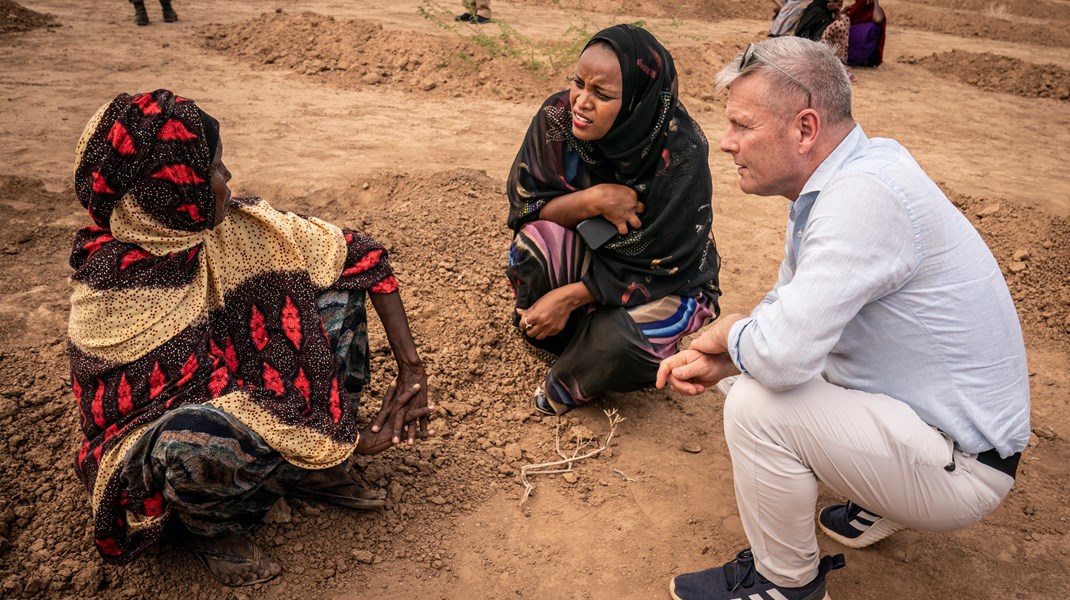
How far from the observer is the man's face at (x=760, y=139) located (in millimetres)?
1920

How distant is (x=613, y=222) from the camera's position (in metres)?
2.87

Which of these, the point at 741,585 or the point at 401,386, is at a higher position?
the point at 401,386

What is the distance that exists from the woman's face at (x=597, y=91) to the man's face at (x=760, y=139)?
746 mm

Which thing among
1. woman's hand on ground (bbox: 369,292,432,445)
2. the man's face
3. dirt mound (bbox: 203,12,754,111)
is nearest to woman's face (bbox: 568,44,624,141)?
the man's face

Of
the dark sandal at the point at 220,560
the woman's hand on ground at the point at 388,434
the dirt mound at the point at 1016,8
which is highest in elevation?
the dirt mound at the point at 1016,8

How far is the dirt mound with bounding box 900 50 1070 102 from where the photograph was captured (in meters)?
8.25

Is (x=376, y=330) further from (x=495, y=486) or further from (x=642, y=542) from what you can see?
(x=642, y=542)

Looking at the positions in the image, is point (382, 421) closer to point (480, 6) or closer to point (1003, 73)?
point (480, 6)

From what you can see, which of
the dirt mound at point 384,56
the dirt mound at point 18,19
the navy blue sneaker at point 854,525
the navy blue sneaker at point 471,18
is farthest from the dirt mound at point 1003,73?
the dirt mound at point 18,19

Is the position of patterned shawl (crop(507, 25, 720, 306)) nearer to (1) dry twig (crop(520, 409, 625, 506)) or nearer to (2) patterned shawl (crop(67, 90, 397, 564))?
(1) dry twig (crop(520, 409, 625, 506))

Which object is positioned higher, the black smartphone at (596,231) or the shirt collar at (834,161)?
the shirt collar at (834,161)

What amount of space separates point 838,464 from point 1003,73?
8.35 meters

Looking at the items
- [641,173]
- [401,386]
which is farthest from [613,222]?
[401,386]

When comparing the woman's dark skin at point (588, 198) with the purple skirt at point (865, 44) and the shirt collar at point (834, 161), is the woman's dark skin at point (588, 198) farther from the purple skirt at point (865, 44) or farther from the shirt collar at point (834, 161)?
the purple skirt at point (865, 44)
